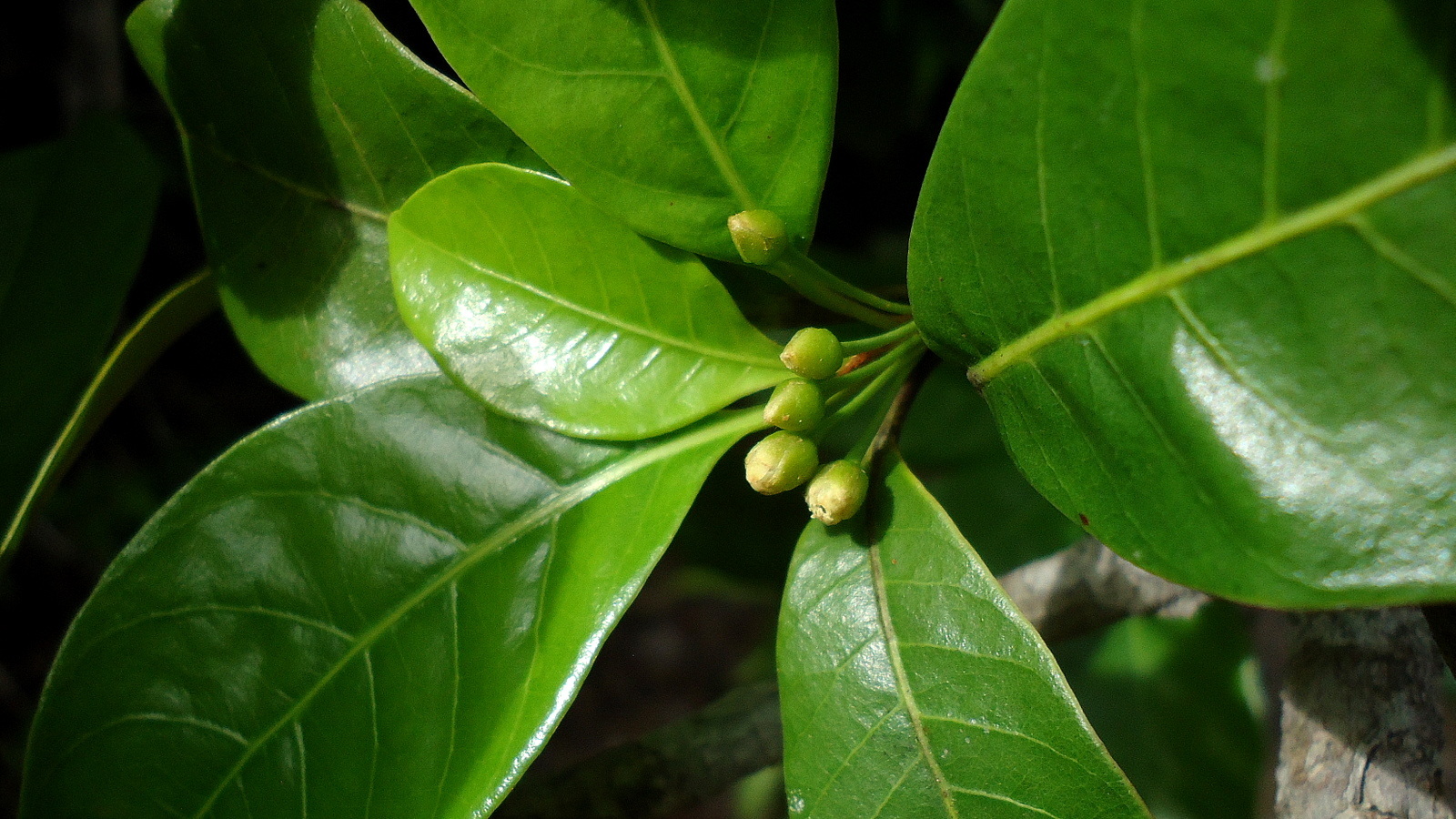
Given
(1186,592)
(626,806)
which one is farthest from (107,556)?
(1186,592)

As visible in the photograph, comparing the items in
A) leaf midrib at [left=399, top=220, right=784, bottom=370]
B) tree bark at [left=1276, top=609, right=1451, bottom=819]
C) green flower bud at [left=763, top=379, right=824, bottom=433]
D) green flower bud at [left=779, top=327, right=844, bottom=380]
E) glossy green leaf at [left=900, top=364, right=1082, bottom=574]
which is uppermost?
leaf midrib at [left=399, top=220, right=784, bottom=370]

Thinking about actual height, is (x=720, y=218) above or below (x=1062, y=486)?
above

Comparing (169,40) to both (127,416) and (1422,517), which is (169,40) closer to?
(1422,517)

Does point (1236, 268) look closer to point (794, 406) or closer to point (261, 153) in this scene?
point (794, 406)

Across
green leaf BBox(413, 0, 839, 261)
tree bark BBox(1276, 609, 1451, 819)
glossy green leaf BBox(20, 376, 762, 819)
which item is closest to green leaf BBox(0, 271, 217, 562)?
glossy green leaf BBox(20, 376, 762, 819)

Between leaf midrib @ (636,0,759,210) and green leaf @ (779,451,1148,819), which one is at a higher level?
leaf midrib @ (636,0,759,210)

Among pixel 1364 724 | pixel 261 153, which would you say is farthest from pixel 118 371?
pixel 1364 724

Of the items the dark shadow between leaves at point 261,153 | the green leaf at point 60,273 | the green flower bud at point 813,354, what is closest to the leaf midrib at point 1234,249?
the green flower bud at point 813,354

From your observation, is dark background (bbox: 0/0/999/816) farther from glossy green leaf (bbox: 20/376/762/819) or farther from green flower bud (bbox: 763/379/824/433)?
green flower bud (bbox: 763/379/824/433)
